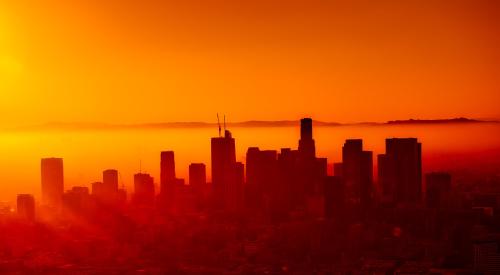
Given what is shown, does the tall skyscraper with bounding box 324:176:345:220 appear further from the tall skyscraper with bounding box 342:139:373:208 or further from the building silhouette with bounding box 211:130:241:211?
the building silhouette with bounding box 211:130:241:211

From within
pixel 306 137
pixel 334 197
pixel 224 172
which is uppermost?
pixel 306 137

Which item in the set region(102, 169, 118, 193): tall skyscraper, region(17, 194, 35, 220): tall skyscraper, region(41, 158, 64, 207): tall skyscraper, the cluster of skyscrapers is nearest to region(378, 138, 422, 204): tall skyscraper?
the cluster of skyscrapers

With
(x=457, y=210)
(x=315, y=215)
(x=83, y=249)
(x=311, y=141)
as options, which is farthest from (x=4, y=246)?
(x=311, y=141)


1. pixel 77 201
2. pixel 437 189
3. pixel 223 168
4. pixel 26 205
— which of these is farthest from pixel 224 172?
pixel 437 189

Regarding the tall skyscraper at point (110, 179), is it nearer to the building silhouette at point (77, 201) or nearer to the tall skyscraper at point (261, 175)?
the building silhouette at point (77, 201)

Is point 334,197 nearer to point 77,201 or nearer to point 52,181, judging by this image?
point 77,201

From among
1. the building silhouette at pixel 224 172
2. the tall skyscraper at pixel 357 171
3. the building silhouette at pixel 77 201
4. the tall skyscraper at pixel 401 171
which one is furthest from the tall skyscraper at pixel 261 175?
the building silhouette at pixel 77 201
